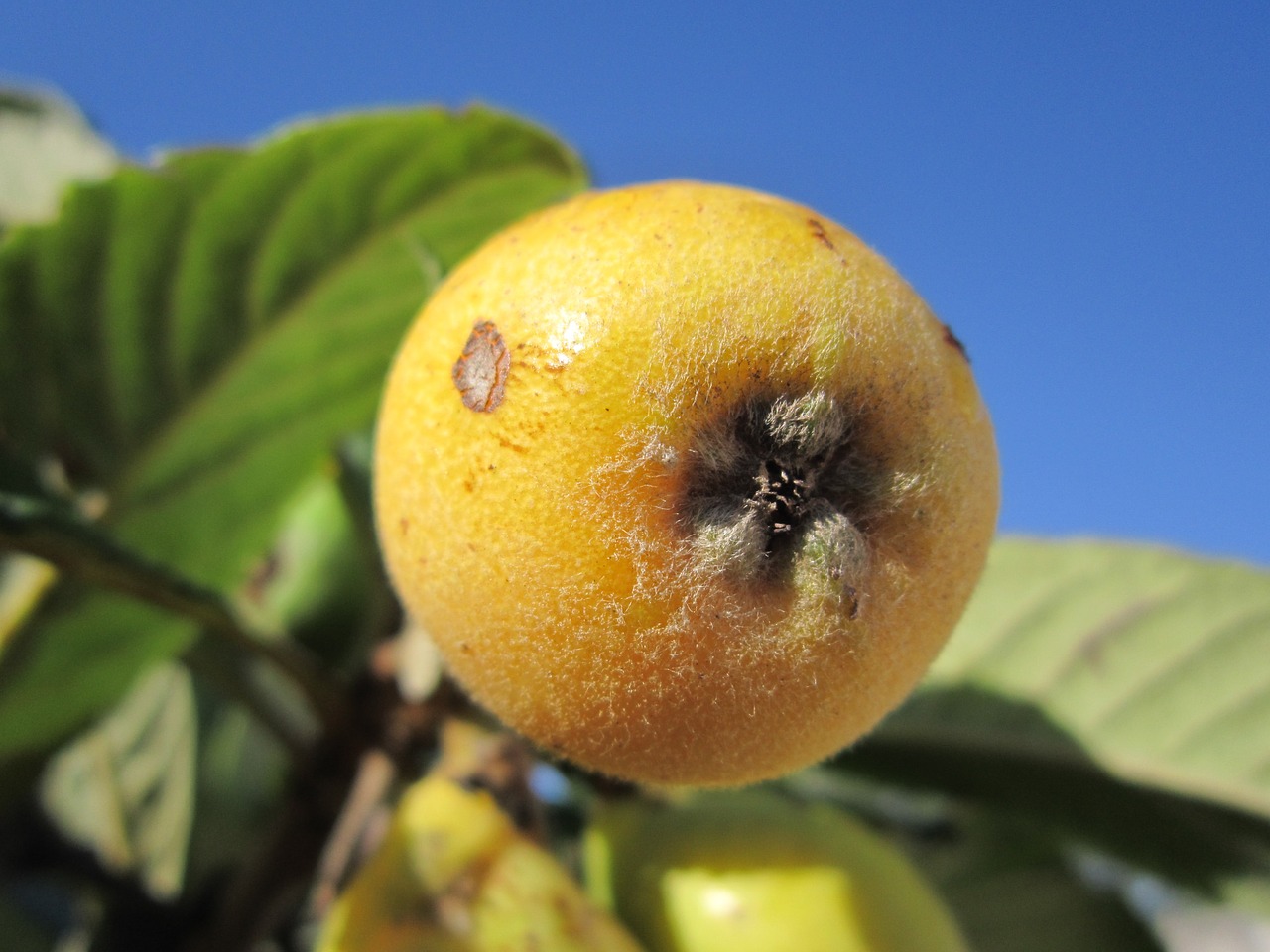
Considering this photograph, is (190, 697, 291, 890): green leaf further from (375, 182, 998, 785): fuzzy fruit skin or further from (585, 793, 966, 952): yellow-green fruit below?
(375, 182, 998, 785): fuzzy fruit skin

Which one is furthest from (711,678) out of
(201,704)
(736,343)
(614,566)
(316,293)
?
(201,704)

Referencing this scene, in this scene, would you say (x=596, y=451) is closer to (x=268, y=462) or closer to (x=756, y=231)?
(x=756, y=231)

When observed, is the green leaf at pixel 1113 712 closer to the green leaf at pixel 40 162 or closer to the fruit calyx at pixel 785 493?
the fruit calyx at pixel 785 493

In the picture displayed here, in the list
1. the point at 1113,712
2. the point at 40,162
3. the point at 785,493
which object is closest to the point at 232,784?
the point at 40,162

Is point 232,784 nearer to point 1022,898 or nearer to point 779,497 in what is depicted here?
point 1022,898

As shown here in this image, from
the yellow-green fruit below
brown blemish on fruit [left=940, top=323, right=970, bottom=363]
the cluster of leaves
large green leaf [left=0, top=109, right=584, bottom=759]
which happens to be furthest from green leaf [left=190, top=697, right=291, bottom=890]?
brown blemish on fruit [left=940, top=323, right=970, bottom=363]

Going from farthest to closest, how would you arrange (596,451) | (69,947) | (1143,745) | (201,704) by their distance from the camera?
(201,704) < (69,947) < (1143,745) < (596,451)
